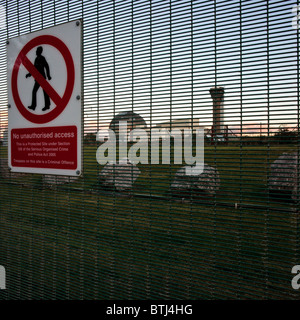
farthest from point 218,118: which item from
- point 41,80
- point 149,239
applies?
point 41,80

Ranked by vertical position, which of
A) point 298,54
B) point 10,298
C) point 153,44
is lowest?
point 10,298

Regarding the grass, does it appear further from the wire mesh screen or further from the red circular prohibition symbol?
the red circular prohibition symbol

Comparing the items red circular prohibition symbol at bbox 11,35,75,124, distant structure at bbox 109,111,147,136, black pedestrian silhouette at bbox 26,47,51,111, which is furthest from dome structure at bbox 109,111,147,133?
black pedestrian silhouette at bbox 26,47,51,111

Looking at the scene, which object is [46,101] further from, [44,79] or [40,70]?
[40,70]

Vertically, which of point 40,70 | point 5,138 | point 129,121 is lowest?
point 5,138

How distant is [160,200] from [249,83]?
1171mm

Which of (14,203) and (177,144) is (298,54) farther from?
(14,203)

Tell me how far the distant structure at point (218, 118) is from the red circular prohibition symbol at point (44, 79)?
140 centimetres

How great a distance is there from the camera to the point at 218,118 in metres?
2.79

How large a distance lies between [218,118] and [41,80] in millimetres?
1863

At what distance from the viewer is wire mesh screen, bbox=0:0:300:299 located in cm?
255

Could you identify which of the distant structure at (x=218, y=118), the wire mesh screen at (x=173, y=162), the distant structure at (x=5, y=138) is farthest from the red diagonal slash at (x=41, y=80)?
the distant structure at (x=218, y=118)

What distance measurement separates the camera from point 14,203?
4.08 m

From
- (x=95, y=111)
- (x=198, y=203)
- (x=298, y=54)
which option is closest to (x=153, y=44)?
(x=95, y=111)
